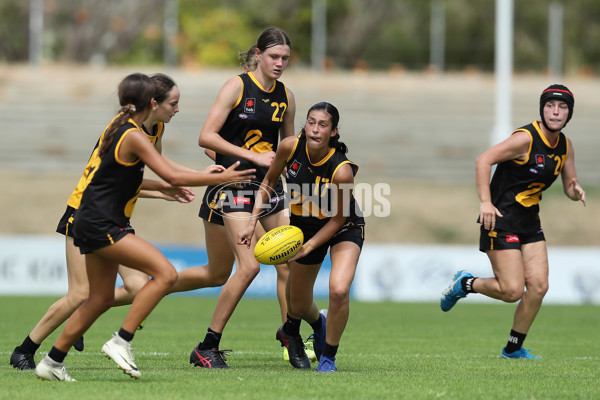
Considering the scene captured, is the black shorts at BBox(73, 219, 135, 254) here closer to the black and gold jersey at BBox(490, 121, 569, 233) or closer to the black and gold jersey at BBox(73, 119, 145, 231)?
the black and gold jersey at BBox(73, 119, 145, 231)

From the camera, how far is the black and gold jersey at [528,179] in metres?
8.02

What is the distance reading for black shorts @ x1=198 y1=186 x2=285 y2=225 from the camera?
7.32 meters

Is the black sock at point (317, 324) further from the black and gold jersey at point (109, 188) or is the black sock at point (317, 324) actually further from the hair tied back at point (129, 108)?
the hair tied back at point (129, 108)

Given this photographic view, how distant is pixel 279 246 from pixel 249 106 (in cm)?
131

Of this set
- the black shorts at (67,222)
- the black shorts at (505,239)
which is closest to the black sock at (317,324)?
the black shorts at (505,239)

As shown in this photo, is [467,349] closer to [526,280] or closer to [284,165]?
[526,280]

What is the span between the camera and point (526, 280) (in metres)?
8.16

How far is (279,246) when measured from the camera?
6734 millimetres

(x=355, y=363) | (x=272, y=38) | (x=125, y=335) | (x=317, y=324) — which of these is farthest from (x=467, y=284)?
(x=125, y=335)

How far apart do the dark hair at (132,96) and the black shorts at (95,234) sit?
46cm

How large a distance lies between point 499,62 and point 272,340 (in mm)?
11837

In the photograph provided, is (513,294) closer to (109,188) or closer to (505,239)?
(505,239)

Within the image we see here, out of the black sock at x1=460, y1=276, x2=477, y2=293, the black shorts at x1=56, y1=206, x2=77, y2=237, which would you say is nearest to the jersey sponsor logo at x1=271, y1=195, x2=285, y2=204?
the black shorts at x1=56, y1=206, x2=77, y2=237

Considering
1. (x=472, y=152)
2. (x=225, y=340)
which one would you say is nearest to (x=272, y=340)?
(x=225, y=340)
